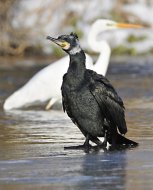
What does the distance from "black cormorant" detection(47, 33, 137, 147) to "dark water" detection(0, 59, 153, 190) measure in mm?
345

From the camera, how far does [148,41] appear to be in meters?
27.4

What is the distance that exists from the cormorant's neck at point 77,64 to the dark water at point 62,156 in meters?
0.89

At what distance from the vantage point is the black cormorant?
1024cm

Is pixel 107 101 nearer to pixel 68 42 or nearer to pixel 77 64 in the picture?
pixel 77 64

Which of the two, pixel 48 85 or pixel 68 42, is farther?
pixel 48 85

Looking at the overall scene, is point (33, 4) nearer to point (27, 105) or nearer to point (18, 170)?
point (27, 105)

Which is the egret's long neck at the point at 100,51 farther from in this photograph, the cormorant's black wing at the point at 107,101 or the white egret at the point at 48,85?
the cormorant's black wing at the point at 107,101

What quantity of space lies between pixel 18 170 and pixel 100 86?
192 centimetres

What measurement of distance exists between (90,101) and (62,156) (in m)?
0.86

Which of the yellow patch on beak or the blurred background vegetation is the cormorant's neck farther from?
the blurred background vegetation

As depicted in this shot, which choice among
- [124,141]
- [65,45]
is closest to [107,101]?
[124,141]

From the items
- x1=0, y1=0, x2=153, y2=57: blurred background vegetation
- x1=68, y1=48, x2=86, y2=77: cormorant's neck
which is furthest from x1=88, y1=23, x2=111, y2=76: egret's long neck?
x1=0, y1=0, x2=153, y2=57: blurred background vegetation

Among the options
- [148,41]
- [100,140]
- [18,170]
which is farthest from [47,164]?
[148,41]

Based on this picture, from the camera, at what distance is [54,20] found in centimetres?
2734
